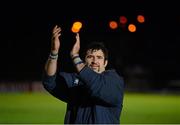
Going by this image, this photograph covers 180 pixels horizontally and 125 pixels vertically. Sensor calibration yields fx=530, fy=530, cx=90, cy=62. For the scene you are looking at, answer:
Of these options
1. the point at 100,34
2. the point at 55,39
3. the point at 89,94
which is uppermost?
the point at 55,39

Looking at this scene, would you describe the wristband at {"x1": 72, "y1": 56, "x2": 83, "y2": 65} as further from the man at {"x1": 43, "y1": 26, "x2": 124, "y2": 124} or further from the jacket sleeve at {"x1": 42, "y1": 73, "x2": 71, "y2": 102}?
the jacket sleeve at {"x1": 42, "y1": 73, "x2": 71, "y2": 102}

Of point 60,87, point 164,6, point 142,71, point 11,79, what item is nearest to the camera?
point 60,87

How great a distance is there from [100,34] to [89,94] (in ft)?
129

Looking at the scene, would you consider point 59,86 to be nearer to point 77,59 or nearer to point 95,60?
point 95,60

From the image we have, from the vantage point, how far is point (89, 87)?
12.2ft

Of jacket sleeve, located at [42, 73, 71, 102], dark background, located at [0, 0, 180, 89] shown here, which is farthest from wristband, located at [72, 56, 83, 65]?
dark background, located at [0, 0, 180, 89]

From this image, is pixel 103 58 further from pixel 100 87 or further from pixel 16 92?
pixel 16 92

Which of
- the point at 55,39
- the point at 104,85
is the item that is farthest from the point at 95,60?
the point at 55,39

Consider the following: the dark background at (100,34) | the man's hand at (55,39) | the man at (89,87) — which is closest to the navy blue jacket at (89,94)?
the man at (89,87)

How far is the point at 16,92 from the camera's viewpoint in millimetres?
28844

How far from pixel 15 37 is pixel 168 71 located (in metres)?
12.8

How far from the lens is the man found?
12.3ft

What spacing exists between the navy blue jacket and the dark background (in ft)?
98.4

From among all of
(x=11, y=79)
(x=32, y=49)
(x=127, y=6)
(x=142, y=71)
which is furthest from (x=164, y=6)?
(x=11, y=79)
